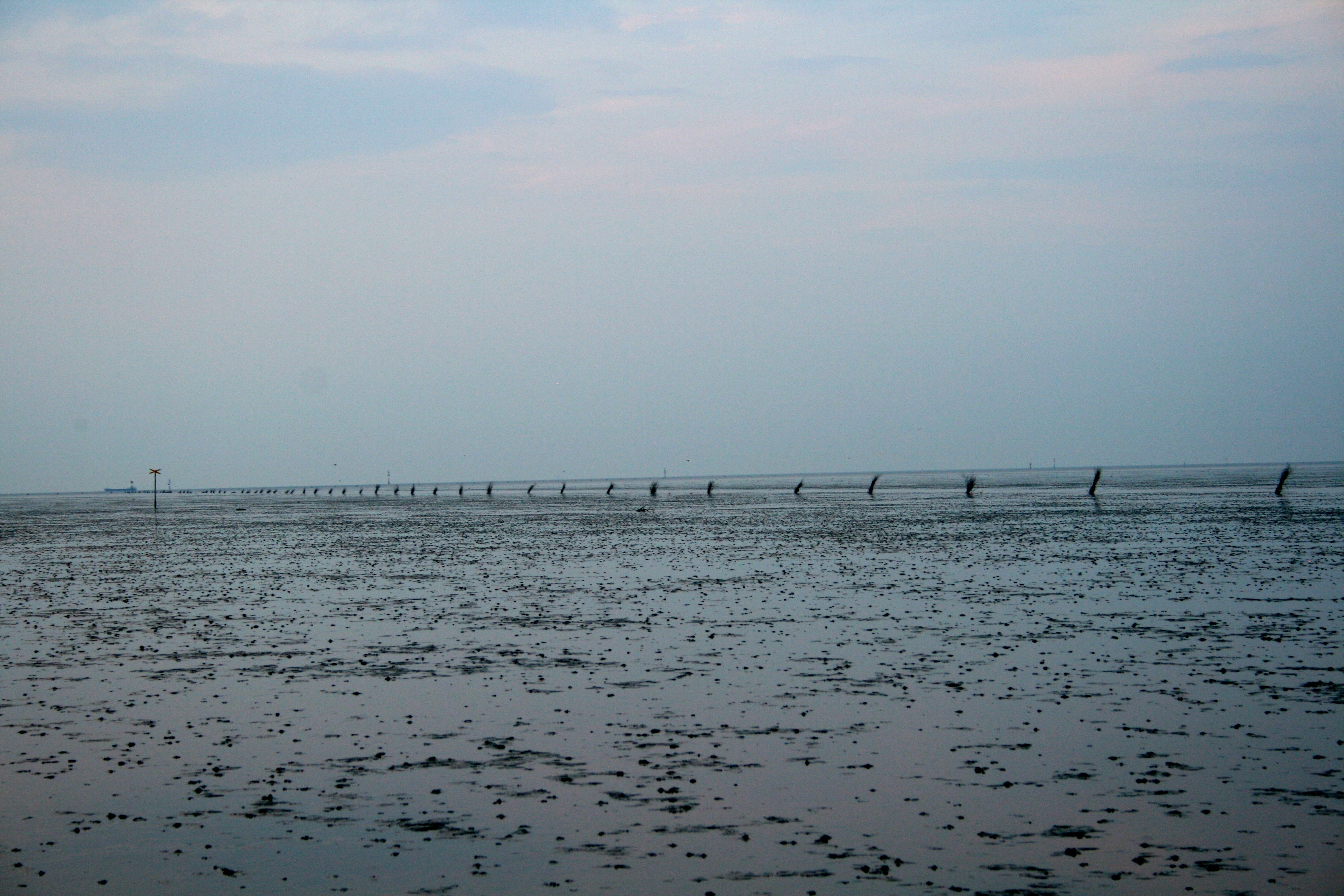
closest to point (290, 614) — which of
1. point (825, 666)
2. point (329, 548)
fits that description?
point (825, 666)

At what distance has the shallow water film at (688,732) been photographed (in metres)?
9.34

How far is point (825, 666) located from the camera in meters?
17.7

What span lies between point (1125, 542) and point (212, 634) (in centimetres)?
3203

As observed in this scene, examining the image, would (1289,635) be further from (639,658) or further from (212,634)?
(212,634)

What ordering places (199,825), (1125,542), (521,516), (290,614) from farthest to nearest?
(521,516), (1125,542), (290,614), (199,825)

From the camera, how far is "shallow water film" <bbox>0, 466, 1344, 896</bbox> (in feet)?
30.6

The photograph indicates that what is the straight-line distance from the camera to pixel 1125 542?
1641 inches

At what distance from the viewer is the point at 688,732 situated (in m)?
13.6

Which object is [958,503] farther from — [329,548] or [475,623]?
[475,623]

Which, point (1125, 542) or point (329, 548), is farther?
point (329, 548)

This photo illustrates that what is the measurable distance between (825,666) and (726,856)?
27.9ft

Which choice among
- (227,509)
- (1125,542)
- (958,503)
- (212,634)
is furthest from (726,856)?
(227,509)

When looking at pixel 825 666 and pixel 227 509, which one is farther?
pixel 227 509

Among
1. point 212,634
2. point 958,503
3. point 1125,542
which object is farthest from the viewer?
point 958,503
